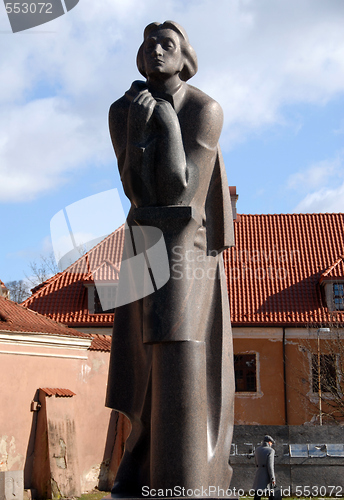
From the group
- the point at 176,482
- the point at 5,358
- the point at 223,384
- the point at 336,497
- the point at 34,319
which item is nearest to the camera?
the point at 176,482

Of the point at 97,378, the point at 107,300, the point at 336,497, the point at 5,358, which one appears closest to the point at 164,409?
the point at 336,497

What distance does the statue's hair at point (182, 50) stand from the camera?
4621 millimetres

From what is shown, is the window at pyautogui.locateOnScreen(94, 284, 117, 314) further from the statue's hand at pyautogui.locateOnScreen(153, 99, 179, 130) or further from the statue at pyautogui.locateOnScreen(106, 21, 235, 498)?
the statue's hand at pyautogui.locateOnScreen(153, 99, 179, 130)

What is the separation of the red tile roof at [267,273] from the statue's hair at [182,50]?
21007 millimetres

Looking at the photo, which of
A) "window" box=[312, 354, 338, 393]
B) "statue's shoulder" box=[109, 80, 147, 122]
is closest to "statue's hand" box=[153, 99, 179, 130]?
"statue's shoulder" box=[109, 80, 147, 122]

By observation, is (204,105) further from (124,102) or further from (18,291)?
(18,291)

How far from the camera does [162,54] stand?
14.9 feet

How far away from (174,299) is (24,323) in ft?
48.8

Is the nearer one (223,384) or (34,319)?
(223,384)

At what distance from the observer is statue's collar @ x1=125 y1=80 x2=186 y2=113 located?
4.54 m

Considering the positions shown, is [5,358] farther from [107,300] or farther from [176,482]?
[176,482]

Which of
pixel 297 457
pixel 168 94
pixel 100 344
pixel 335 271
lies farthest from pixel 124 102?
pixel 335 271

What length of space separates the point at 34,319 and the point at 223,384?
15817 millimetres

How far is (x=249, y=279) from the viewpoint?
1071 inches
